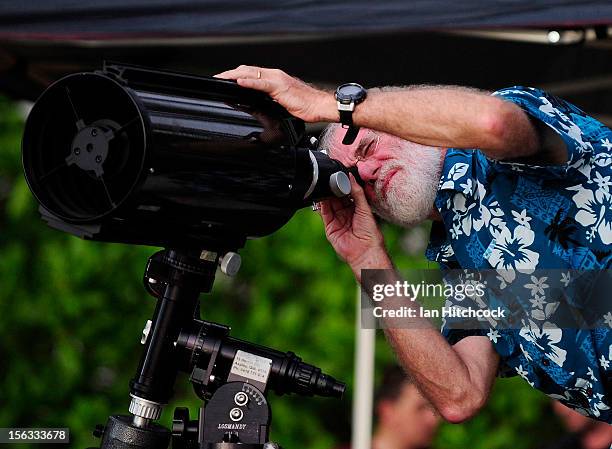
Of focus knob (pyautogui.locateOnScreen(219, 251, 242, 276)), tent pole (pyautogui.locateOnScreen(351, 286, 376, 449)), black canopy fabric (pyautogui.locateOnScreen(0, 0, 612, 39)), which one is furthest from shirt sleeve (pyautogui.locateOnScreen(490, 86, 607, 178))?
tent pole (pyautogui.locateOnScreen(351, 286, 376, 449))

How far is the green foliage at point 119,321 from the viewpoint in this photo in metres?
3.93

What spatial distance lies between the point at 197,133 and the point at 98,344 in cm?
276

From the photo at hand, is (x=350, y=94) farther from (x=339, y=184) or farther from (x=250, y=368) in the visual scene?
(x=250, y=368)

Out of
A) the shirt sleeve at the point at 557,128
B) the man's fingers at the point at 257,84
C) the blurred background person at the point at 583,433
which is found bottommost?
the blurred background person at the point at 583,433

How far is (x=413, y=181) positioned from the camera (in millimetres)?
2020

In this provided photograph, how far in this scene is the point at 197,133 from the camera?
1430 millimetres

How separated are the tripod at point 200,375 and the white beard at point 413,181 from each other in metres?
0.55

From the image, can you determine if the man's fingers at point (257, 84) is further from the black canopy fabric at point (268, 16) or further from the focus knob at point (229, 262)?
the black canopy fabric at point (268, 16)

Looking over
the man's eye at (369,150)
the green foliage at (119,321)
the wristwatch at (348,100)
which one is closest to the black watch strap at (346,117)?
the wristwatch at (348,100)

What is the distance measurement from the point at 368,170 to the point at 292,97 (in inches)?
20.1

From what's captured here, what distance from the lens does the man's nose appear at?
2.05 metres

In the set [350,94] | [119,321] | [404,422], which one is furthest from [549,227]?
[119,321]

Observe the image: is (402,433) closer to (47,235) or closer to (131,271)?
(131,271)

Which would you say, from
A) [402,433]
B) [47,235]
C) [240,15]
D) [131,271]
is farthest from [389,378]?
[240,15]
